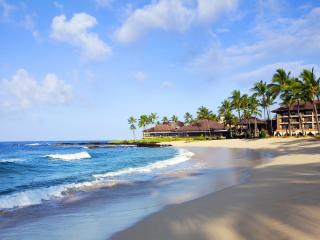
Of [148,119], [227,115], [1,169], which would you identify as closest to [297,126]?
[227,115]

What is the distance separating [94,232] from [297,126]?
8030 cm

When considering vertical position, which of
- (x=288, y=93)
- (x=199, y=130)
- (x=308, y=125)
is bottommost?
(x=308, y=125)

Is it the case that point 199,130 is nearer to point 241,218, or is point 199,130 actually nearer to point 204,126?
point 204,126

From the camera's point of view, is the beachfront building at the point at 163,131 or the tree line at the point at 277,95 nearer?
the tree line at the point at 277,95

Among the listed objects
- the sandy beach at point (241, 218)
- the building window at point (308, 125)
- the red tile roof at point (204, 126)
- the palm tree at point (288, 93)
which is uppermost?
the palm tree at point (288, 93)

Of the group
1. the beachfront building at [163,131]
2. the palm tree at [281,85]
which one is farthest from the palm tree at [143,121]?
the palm tree at [281,85]

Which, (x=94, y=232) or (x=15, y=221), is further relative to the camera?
(x=15, y=221)

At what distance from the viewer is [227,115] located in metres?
92.3

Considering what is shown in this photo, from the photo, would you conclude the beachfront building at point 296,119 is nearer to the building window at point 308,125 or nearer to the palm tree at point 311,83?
the building window at point 308,125

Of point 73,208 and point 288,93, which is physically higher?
point 288,93

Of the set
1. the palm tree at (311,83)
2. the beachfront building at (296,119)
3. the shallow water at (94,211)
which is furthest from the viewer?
the beachfront building at (296,119)

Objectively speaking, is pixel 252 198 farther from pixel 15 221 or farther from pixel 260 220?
pixel 15 221

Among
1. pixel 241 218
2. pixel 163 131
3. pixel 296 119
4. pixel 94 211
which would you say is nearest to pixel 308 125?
pixel 296 119

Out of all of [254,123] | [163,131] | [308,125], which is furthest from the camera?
[163,131]
